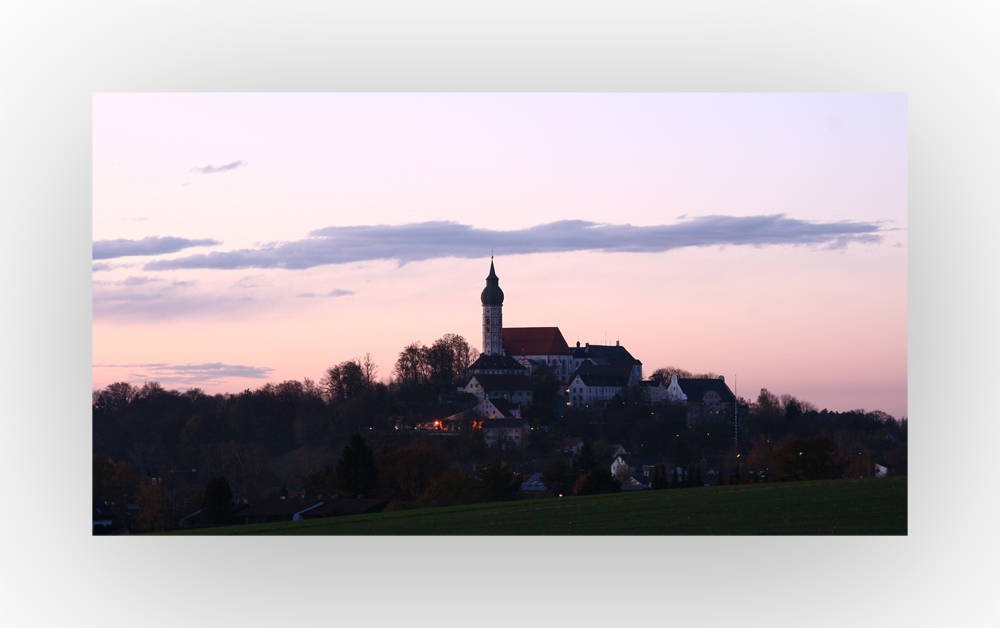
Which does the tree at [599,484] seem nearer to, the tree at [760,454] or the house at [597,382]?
the tree at [760,454]

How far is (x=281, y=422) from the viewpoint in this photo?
107 ft

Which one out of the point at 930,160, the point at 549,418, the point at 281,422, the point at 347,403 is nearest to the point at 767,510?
the point at 930,160

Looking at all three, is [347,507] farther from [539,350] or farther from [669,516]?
[539,350]

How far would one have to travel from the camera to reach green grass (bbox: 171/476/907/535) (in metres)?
14.4

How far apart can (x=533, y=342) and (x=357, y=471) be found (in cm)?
4883

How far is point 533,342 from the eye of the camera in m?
71.9

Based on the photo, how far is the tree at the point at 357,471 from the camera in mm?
23281

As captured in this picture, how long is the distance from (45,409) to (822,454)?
50.7ft

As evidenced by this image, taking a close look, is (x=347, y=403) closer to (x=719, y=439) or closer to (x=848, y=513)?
(x=719, y=439)

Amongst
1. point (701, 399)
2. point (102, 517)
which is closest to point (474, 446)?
point (701, 399)

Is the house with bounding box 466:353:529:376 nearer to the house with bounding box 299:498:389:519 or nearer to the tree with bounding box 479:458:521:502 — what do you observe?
the tree with bounding box 479:458:521:502

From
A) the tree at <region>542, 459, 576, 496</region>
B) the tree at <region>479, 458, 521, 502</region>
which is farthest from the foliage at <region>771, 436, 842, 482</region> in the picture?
the tree at <region>542, 459, 576, 496</region>

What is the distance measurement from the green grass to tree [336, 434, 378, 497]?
252 inches

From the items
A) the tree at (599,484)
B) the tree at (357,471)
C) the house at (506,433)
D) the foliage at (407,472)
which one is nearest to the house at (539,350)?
the house at (506,433)
